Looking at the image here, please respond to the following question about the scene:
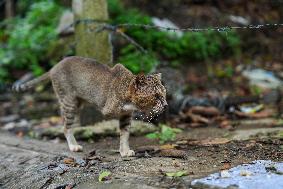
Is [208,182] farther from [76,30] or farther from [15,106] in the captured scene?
[15,106]

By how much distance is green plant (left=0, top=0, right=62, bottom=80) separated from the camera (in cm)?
953

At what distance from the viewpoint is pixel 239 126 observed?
22.5ft

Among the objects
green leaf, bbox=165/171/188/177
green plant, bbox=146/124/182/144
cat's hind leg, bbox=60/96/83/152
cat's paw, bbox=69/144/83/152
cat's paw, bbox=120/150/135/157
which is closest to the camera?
green leaf, bbox=165/171/188/177

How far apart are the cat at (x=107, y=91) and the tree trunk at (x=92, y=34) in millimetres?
850

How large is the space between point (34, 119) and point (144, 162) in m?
4.26

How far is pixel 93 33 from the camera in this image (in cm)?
692

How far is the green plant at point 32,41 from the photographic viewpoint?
375 inches

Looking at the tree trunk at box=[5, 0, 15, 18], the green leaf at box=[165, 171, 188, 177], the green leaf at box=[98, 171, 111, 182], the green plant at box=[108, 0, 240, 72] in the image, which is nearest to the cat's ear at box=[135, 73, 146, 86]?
the green leaf at box=[98, 171, 111, 182]

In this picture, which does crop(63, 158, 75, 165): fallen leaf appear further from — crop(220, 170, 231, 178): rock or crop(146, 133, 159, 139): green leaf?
crop(220, 170, 231, 178): rock

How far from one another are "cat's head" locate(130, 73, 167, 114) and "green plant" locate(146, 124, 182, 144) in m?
1.15

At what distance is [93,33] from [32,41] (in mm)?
3002

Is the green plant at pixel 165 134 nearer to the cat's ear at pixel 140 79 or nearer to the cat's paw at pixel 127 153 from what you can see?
the cat's paw at pixel 127 153

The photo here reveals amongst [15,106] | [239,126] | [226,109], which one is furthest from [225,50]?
[15,106]

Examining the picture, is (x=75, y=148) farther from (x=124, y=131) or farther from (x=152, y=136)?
(x=152, y=136)
